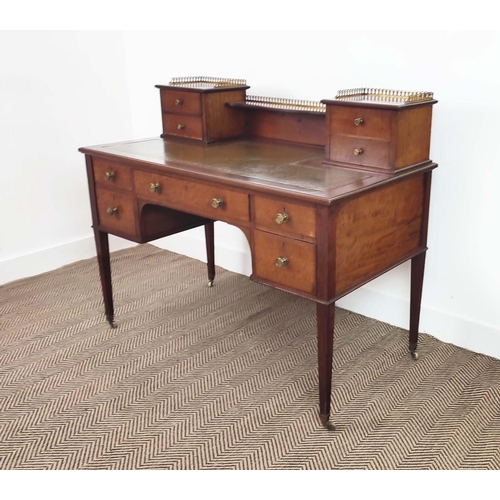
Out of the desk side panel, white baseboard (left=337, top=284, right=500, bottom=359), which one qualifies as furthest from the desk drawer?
white baseboard (left=337, top=284, right=500, bottom=359)

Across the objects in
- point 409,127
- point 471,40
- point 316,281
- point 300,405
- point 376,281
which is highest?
point 471,40

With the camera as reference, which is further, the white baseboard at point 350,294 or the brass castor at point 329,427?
the white baseboard at point 350,294

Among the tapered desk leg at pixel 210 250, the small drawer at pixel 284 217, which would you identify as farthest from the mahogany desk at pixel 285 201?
the tapered desk leg at pixel 210 250

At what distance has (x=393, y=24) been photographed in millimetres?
2150

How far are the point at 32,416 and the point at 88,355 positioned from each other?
0.41 meters

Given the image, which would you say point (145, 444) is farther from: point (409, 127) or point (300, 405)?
point (409, 127)

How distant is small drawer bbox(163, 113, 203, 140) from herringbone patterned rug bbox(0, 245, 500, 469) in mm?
797

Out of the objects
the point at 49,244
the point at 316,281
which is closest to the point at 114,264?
the point at 49,244

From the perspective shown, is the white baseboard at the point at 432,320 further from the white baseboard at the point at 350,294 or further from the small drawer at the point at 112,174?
the small drawer at the point at 112,174

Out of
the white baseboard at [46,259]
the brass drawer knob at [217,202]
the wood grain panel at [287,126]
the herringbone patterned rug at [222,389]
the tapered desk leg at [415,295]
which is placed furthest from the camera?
the white baseboard at [46,259]

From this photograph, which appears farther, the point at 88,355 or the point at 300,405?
the point at 88,355

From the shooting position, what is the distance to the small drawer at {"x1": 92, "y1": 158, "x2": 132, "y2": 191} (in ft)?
7.30

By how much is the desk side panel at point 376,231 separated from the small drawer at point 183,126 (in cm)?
87

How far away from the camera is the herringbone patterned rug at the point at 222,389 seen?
70.1 inches
